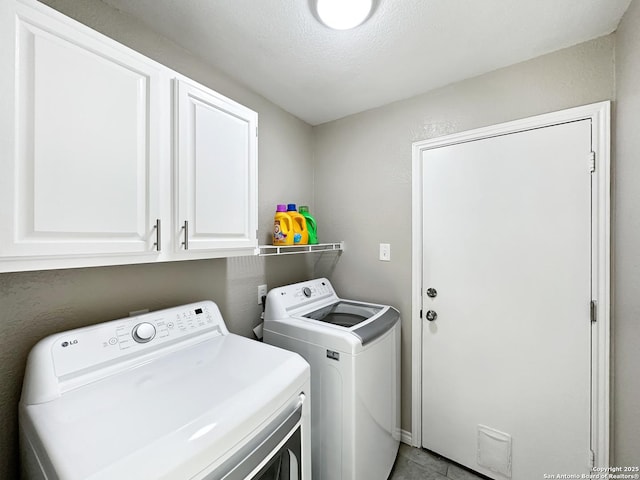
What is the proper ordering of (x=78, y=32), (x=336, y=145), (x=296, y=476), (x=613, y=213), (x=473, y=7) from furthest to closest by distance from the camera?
(x=336, y=145) < (x=613, y=213) < (x=473, y=7) < (x=296, y=476) < (x=78, y=32)

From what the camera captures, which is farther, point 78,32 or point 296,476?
point 296,476

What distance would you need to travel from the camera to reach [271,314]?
67.1 inches

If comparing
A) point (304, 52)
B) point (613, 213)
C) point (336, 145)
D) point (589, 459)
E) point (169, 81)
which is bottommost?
point (589, 459)

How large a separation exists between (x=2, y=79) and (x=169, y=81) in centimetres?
49

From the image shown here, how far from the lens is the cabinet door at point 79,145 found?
74 cm

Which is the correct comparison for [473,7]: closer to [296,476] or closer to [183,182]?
[183,182]

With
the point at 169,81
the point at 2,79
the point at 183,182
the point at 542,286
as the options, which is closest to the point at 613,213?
the point at 542,286

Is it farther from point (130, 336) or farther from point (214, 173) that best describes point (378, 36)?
point (130, 336)

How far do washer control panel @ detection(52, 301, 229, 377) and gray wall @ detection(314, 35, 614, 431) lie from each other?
1219mm

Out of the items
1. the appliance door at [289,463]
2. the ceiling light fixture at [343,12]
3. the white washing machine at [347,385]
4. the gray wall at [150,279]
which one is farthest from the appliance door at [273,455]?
the ceiling light fixture at [343,12]

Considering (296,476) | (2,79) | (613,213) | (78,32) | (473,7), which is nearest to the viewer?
(2,79)

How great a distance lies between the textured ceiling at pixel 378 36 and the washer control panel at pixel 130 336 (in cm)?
139

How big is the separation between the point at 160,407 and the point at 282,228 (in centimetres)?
122

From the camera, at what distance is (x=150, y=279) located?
1.35 m
